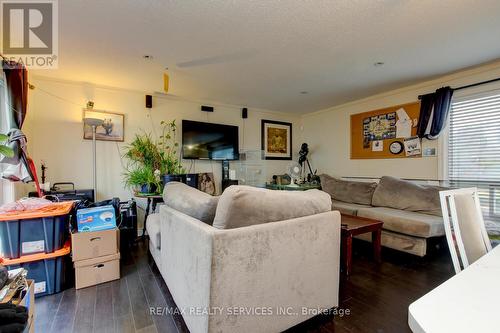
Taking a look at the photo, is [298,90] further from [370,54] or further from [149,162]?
[149,162]

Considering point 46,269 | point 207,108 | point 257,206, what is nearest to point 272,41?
point 257,206

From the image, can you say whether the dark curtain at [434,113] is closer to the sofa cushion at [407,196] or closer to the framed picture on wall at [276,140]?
the sofa cushion at [407,196]

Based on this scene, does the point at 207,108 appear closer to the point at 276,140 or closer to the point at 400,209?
the point at 276,140

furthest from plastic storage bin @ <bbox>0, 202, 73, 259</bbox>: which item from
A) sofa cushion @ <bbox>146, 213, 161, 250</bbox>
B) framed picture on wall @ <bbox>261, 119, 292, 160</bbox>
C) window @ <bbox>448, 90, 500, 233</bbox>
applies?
window @ <bbox>448, 90, 500, 233</bbox>

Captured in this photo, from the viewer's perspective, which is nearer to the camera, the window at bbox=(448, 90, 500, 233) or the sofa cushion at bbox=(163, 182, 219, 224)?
the sofa cushion at bbox=(163, 182, 219, 224)

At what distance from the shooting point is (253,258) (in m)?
1.20

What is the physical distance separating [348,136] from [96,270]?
4.24m

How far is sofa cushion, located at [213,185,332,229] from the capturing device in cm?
118

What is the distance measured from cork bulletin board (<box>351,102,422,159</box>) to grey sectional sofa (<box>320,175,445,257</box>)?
55 centimetres

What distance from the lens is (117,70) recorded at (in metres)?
2.80

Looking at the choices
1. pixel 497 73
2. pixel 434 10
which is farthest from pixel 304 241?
pixel 497 73

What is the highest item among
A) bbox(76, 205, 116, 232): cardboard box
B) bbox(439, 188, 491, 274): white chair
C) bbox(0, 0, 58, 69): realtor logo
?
bbox(0, 0, 58, 69): realtor logo

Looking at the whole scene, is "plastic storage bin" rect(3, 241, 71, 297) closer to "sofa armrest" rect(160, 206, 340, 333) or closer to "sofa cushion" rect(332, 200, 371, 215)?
"sofa armrest" rect(160, 206, 340, 333)

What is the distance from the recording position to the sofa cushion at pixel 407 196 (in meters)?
2.87
